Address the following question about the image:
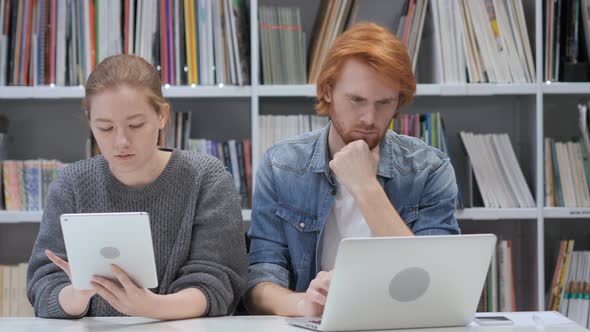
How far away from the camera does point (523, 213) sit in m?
2.66

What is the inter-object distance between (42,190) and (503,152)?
154cm

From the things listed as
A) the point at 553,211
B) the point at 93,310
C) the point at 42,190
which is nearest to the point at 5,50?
the point at 42,190

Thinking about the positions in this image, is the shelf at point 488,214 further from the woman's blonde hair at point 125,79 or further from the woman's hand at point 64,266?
the woman's hand at point 64,266

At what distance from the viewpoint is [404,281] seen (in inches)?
52.3

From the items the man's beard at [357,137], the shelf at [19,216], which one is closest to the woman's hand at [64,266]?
the man's beard at [357,137]

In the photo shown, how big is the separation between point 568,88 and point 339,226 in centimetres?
121

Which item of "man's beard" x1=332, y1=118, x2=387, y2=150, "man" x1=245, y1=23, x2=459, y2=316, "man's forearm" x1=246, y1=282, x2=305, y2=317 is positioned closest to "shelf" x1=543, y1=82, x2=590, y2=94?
"man" x1=245, y1=23, x2=459, y2=316

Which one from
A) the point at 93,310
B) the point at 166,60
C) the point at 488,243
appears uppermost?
the point at 166,60

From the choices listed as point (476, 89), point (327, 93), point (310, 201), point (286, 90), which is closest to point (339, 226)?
point (310, 201)

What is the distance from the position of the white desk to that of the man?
0.23 m

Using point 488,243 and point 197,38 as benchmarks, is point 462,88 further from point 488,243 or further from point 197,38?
point 488,243

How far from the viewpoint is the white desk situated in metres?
1.41

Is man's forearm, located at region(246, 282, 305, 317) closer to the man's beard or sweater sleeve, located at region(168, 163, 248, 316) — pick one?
sweater sleeve, located at region(168, 163, 248, 316)

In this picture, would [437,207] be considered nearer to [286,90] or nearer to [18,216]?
[286,90]
